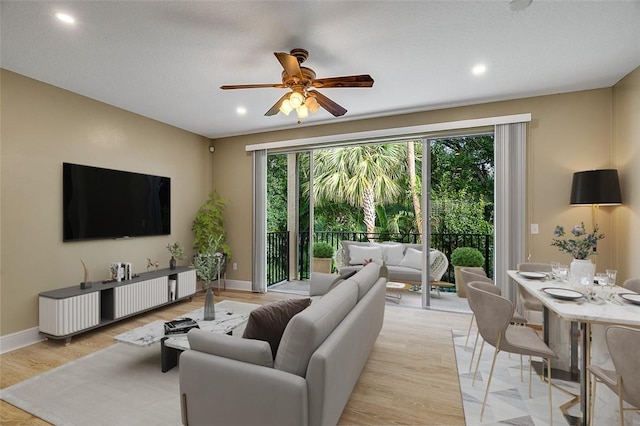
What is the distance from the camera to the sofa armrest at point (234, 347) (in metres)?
1.56

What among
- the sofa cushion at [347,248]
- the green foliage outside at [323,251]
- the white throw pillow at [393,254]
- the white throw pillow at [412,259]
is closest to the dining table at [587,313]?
the white throw pillow at [412,259]

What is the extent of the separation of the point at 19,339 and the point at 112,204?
1723mm

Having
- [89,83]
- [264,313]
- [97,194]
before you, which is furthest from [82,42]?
[264,313]

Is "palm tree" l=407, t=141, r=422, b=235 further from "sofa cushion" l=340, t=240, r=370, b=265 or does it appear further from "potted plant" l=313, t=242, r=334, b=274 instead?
"potted plant" l=313, t=242, r=334, b=274

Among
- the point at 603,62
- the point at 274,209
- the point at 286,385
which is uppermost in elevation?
Answer: the point at 603,62

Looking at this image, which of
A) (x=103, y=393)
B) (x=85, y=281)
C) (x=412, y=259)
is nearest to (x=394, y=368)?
(x=103, y=393)

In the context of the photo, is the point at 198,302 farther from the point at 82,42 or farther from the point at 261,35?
the point at 261,35

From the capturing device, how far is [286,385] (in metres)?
1.42

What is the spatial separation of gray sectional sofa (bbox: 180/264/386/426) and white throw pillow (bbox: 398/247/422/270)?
11.8ft

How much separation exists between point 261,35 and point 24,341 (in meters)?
3.90

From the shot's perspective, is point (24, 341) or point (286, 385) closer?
point (286, 385)

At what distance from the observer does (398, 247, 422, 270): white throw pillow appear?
16.9 feet

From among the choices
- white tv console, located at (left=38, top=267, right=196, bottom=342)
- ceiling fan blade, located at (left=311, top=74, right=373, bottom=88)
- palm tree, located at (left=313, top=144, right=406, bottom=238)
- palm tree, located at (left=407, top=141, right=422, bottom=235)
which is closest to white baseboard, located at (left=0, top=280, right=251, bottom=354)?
white tv console, located at (left=38, top=267, right=196, bottom=342)

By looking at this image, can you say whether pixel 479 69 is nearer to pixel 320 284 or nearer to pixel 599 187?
pixel 599 187
